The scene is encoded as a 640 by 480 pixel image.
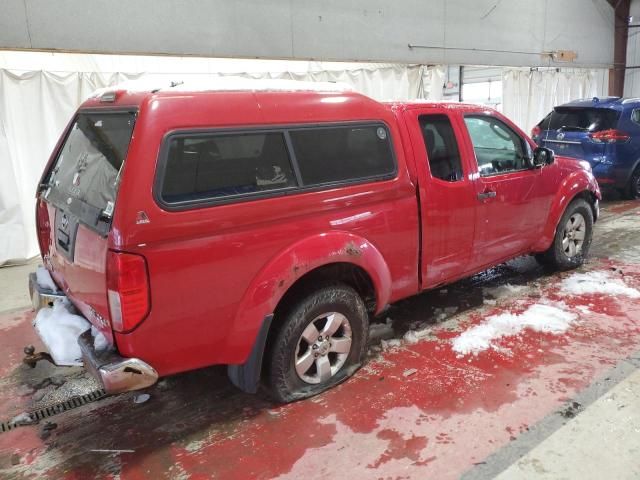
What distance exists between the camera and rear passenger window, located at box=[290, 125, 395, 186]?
294cm

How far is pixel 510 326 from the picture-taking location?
407cm

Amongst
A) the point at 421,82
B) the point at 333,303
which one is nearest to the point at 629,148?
the point at 421,82

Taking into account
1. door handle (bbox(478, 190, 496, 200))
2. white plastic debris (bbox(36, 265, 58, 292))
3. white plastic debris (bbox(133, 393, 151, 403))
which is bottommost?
white plastic debris (bbox(133, 393, 151, 403))

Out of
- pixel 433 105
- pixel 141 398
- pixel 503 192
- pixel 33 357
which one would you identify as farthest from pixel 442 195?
pixel 33 357

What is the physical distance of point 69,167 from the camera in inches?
125

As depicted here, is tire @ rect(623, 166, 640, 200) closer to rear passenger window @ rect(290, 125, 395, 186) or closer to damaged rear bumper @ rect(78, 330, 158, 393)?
rear passenger window @ rect(290, 125, 395, 186)

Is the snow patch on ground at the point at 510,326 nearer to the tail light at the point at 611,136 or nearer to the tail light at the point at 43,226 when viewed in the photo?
the tail light at the point at 43,226

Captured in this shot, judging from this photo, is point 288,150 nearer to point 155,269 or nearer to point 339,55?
point 155,269

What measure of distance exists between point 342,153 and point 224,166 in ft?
2.67

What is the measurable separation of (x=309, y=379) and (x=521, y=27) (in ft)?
36.1

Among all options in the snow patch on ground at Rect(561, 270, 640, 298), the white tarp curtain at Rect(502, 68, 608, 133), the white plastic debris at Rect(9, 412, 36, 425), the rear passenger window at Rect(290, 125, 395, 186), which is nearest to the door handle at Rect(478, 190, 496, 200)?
the rear passenger window at Rect(290, 125, 395, 186)

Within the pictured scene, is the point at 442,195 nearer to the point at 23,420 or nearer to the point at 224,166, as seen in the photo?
the point at 224,166

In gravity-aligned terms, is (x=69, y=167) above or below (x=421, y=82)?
below

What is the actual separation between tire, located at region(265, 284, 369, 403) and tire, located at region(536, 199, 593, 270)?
2.68 meters
